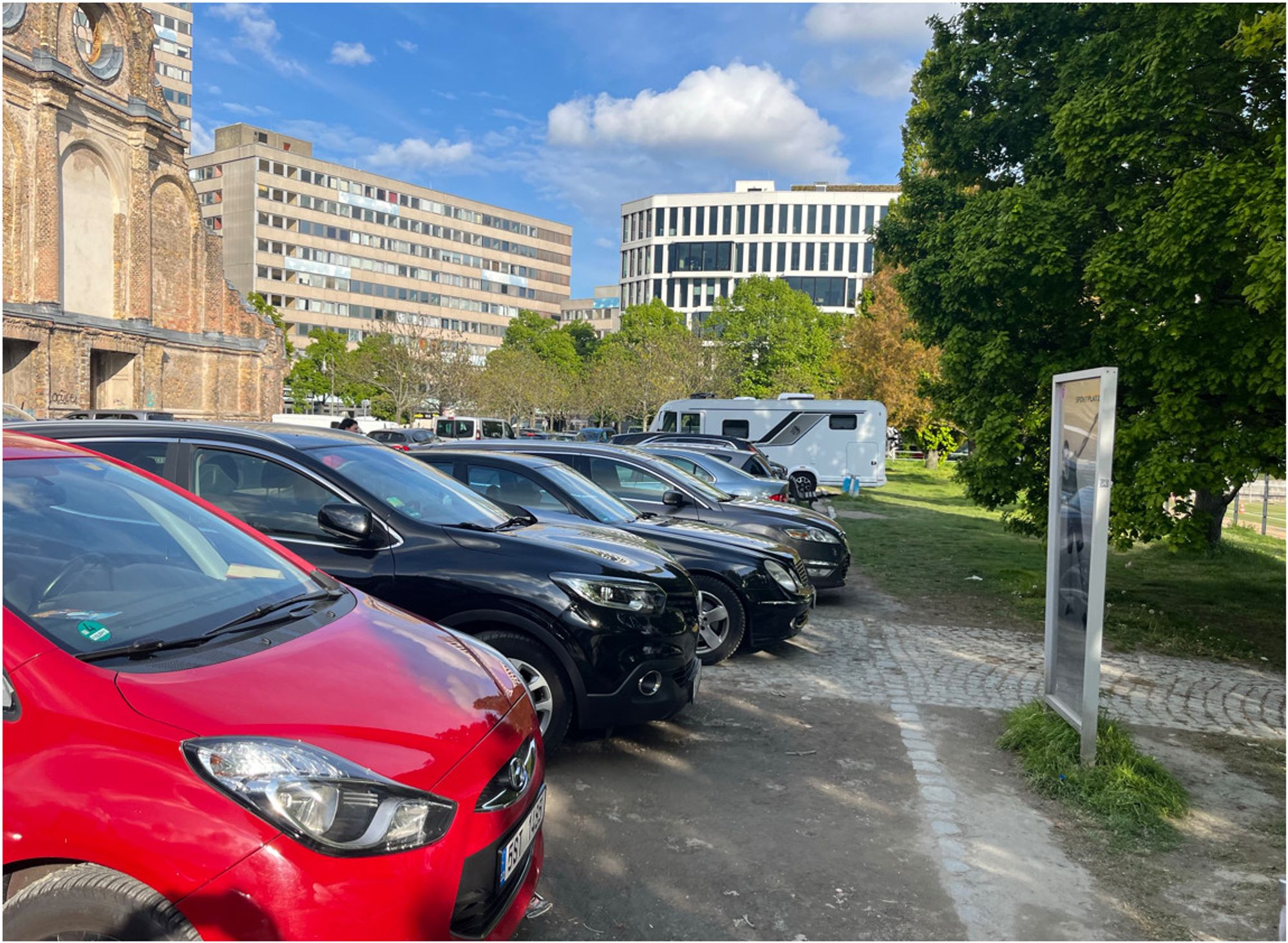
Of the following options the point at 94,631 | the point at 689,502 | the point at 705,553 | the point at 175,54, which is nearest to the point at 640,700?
the point at 705,553

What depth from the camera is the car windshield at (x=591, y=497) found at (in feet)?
25.2

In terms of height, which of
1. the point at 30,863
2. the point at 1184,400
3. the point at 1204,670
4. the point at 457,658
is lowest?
the point at 1204,670

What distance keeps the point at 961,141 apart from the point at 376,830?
1201 cm

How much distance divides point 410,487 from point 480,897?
3348 mm

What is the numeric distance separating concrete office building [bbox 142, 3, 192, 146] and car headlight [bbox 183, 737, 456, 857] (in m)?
98.4

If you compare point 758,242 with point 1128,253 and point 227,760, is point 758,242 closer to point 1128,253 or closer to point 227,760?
point 1128,253

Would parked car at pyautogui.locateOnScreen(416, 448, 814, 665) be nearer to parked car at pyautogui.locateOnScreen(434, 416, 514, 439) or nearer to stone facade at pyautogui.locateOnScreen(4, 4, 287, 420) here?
parked car at pyautogui.locateOnScreen(434, 416, 514, 439)

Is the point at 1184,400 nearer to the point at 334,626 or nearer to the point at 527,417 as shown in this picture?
the point at 334,626

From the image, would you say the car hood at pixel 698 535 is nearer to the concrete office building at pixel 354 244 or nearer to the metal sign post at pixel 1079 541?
the metal sign post at pixel 1079 541

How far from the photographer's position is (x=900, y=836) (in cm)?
469

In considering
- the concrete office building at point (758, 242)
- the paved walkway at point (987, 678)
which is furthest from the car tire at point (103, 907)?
the concrete office building at point (758, 242)

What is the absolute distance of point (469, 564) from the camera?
5.19 m

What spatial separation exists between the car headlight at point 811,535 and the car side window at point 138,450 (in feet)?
21.0

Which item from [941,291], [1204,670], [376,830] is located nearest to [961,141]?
[941,291]
